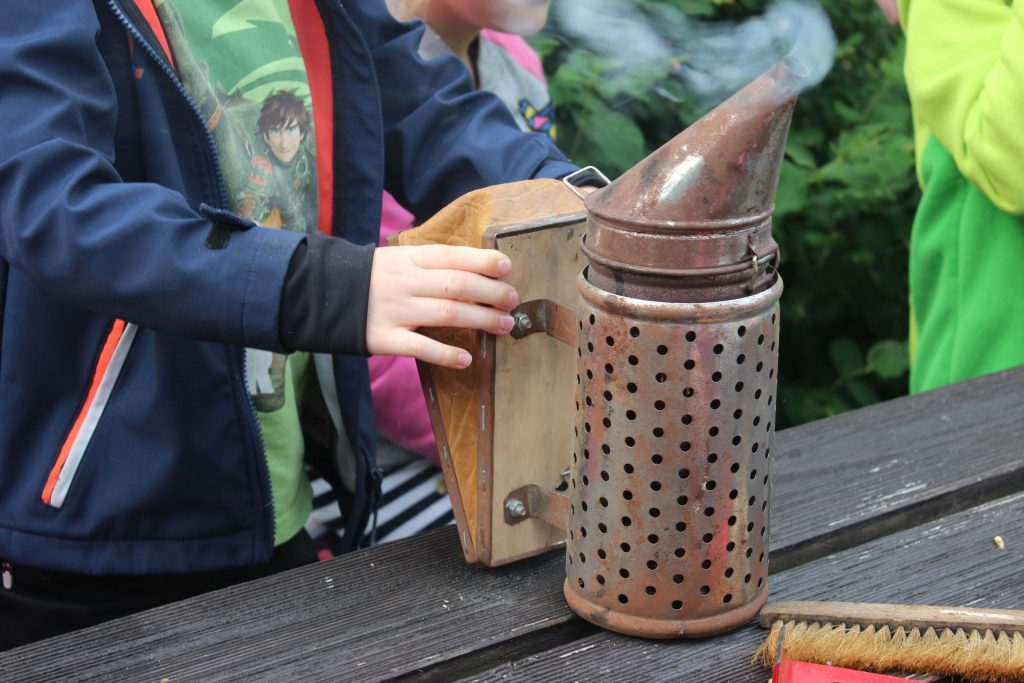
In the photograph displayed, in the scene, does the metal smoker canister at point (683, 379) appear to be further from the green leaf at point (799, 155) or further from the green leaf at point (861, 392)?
the green leaf at point (861, 392)

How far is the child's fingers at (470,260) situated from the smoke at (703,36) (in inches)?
23.4

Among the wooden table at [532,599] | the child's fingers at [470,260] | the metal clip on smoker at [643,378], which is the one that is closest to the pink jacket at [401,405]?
the wooden table at [532,599]

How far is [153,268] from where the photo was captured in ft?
4.08

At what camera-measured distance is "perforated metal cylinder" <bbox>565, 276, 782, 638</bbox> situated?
1.09 metres

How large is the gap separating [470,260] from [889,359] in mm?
2618

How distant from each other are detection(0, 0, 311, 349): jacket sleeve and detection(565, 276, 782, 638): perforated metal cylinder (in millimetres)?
373

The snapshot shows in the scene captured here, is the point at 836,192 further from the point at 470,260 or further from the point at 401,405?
the point at 470,260

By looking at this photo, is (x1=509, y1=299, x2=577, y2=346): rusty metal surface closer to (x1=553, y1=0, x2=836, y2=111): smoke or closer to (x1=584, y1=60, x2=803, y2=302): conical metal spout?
(x1=584, y1=60, x2=803, y2=302): conical metal spout

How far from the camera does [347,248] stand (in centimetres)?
127

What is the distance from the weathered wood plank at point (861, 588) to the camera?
115 centimetres

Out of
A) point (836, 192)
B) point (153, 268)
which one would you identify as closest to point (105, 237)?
point (153, 268)

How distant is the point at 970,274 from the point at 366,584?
1.44 metres

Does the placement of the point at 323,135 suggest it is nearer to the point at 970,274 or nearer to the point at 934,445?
the point at 934,445

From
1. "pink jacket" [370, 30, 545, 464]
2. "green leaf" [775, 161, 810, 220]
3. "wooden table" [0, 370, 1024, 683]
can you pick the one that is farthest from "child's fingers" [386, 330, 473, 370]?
"green leaf" [775, 161, 810, 220]
